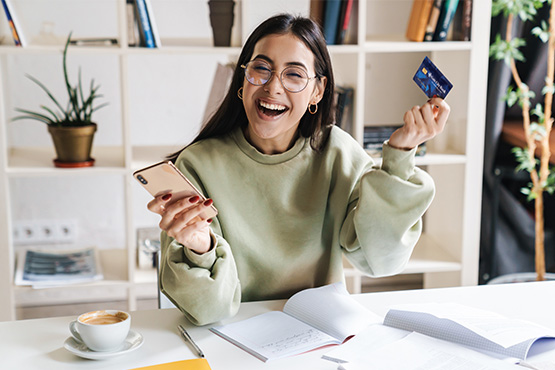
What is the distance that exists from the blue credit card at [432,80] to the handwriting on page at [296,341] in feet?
1.71

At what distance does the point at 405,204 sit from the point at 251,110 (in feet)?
1.29

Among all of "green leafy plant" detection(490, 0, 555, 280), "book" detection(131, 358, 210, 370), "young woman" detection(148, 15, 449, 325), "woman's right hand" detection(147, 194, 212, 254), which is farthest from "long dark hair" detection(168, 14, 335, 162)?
"green leafy plant" detection(490, 0, 555, 280)

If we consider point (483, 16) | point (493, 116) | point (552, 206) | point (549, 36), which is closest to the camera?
point (483, 16)

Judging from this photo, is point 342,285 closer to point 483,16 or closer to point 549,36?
point 483,16

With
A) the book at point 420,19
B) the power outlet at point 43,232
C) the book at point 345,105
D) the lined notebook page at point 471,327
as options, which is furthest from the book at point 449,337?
the power outlet at point 43,232

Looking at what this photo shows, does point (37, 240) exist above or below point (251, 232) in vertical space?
below

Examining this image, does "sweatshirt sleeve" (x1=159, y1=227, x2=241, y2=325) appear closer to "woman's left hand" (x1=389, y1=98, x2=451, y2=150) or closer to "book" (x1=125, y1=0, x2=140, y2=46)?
"woman's left hand" (x1=389, y1=98, x2=451, y2=150)

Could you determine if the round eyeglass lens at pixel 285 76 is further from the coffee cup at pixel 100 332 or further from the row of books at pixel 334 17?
the row of books at pixel 334 17

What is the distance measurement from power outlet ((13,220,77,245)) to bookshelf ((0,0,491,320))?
0.10 ft

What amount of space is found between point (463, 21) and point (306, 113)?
3.83ft

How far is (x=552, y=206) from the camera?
299 centimetres

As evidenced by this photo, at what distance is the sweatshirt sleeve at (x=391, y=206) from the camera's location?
137cm

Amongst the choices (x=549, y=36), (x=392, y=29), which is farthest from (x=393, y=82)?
(x=549, y=36)

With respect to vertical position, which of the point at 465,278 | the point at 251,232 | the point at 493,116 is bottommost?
the point at 465,278
